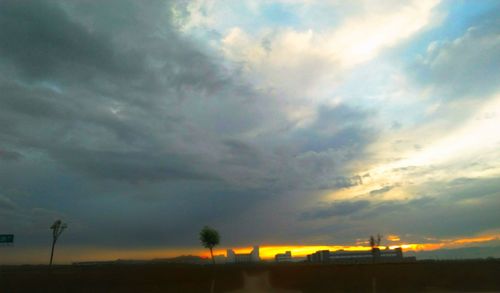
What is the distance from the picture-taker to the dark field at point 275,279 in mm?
34062

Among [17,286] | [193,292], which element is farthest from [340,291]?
[17,286]

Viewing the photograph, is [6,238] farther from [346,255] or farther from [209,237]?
[346,255]

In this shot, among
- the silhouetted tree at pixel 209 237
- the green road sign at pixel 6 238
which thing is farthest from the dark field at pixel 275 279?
the silhouetted tree at pixel 209 237

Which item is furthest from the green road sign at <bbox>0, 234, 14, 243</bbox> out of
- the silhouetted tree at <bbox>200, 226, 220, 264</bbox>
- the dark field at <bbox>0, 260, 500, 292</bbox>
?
the silhouetted tree at <bbox>200, 226, 220, 264</bbox>

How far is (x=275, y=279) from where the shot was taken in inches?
1540

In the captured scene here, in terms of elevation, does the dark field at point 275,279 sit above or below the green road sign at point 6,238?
below

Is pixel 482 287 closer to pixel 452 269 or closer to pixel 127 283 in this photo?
pixel 452 269

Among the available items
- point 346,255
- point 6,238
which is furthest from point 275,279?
point 346,255

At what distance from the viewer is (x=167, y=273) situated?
3809cm

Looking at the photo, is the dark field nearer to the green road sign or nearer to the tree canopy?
the green road sign

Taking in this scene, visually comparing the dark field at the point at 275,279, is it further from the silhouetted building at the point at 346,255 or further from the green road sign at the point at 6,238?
the silhouetted building at the point at 346,255

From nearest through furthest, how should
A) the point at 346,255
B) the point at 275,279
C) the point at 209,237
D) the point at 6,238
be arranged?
the point at 6,238, the point at 275,279, the point at 209,237, the point at 346,255

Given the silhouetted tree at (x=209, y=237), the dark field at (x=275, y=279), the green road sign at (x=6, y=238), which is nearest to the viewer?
the dark field at (x=275, y=279)

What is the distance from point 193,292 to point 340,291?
487 inches
